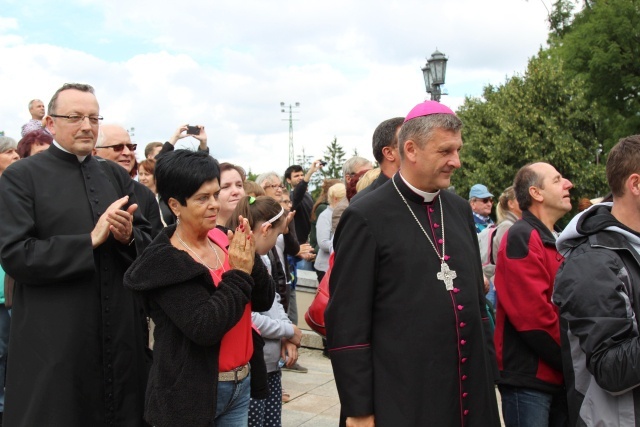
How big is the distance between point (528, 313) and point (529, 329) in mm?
89

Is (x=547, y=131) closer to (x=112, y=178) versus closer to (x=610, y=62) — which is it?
(x=610, y=62)

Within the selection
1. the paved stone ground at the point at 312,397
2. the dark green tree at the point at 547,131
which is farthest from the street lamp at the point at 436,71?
the dark green tree at the point at 547,131

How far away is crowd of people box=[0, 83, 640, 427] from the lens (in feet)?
9.17

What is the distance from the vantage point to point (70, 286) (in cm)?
338

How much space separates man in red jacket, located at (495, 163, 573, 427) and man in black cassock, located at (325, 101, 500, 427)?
85 centimetres

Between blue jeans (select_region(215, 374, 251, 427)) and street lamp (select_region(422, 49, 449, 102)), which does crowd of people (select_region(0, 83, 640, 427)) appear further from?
street lamp (select_region(422, 49, 449, 102))

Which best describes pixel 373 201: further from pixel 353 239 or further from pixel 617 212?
pixel 617 212

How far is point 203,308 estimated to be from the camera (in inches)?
111

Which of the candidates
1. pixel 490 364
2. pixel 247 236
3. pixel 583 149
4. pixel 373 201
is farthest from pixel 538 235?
pixel 583 149

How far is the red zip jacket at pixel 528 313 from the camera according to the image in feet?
12.1

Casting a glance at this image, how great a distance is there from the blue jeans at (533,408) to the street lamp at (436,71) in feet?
29.6

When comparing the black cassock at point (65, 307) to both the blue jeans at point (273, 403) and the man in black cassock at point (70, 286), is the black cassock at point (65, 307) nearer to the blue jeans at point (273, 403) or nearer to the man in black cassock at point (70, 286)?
the man in black cassock at point (70, 286)

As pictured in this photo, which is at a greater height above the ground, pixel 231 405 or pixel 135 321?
pixel 135 321

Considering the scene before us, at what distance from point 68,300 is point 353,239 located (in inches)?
59.5
